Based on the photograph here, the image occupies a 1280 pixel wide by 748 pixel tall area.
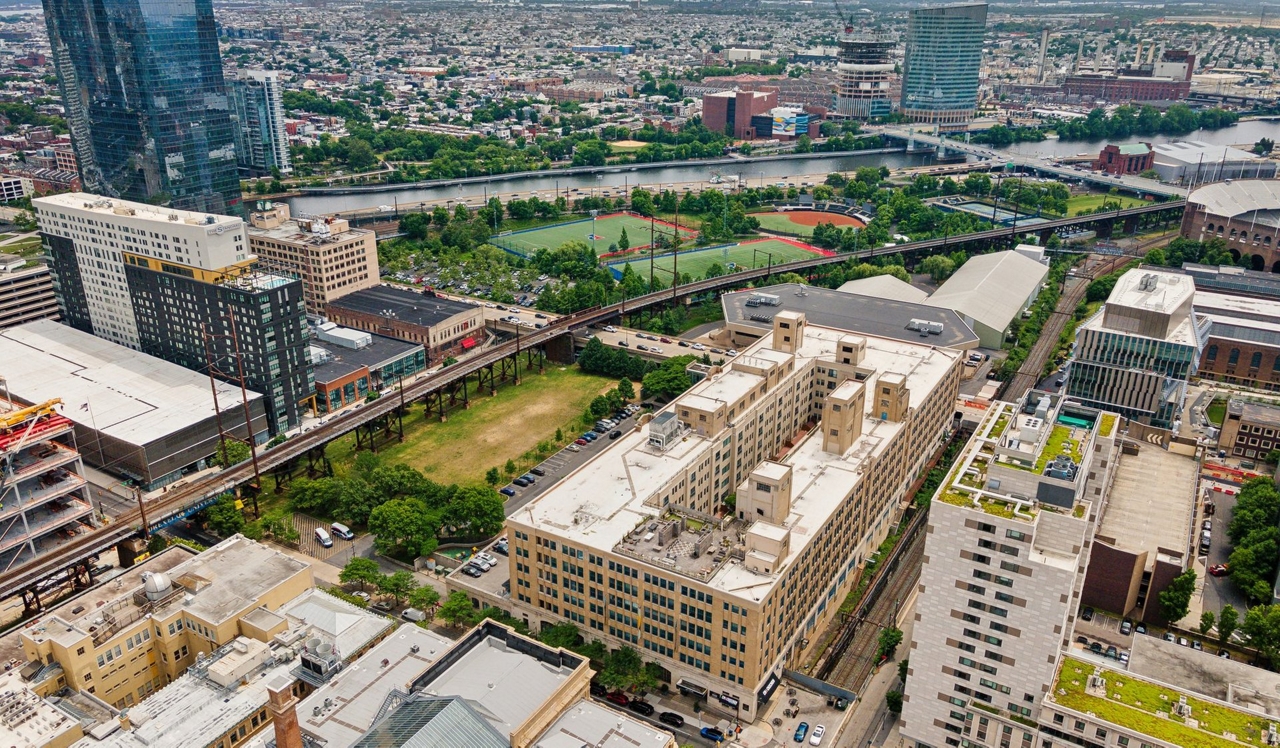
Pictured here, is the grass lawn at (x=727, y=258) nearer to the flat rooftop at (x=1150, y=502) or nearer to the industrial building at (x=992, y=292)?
the industrial building at (x=992, y=292)

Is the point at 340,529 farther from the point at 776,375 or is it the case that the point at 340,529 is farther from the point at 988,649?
the point at 988,649

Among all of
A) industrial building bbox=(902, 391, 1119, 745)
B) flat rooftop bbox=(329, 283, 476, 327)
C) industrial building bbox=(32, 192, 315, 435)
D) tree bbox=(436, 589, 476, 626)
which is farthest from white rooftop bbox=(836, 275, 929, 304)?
tree bbox=(436, 589, 476, 626)

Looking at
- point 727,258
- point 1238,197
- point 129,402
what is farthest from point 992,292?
point 129,402

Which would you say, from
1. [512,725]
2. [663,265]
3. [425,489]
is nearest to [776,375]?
[425,489]

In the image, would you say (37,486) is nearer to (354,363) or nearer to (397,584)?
(397,584)

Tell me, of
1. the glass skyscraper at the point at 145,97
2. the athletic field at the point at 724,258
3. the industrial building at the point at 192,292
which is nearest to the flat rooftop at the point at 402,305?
the industrial building at the point at 192,292

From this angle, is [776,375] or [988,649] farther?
[776,375]
